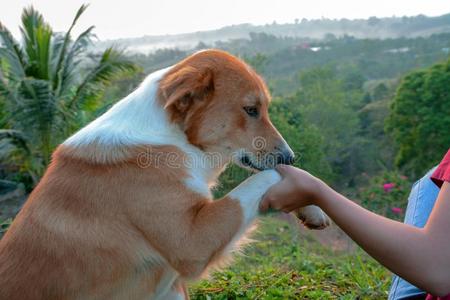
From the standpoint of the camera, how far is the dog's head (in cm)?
308

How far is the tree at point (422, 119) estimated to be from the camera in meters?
21.4

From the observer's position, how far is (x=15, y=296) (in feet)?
8.94

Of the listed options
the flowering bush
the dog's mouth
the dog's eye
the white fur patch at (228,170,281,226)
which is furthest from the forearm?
the flowering bush

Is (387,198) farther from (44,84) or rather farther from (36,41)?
(36,41)

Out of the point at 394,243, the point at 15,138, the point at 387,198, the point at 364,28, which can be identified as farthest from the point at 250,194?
the point at 364,28

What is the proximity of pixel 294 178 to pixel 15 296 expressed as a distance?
5.01 ft

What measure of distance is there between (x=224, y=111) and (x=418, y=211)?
1270 mm

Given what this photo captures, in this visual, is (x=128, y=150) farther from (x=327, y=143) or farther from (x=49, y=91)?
(x=327, y=143)

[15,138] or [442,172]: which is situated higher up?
[442,172]

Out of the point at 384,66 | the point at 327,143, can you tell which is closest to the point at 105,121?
the point at 327,143

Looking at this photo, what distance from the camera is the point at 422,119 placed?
71.0 ft

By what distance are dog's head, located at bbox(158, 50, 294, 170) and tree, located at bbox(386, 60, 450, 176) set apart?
63.2 ft

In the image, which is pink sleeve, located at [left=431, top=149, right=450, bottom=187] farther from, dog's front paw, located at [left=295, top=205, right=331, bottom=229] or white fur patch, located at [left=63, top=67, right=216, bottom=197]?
white fur patch, located at [left=63, top=67, right=216, bottom=197]

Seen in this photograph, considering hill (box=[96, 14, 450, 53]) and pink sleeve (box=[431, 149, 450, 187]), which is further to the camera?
hill (box=[96, 14, 450, 53])
